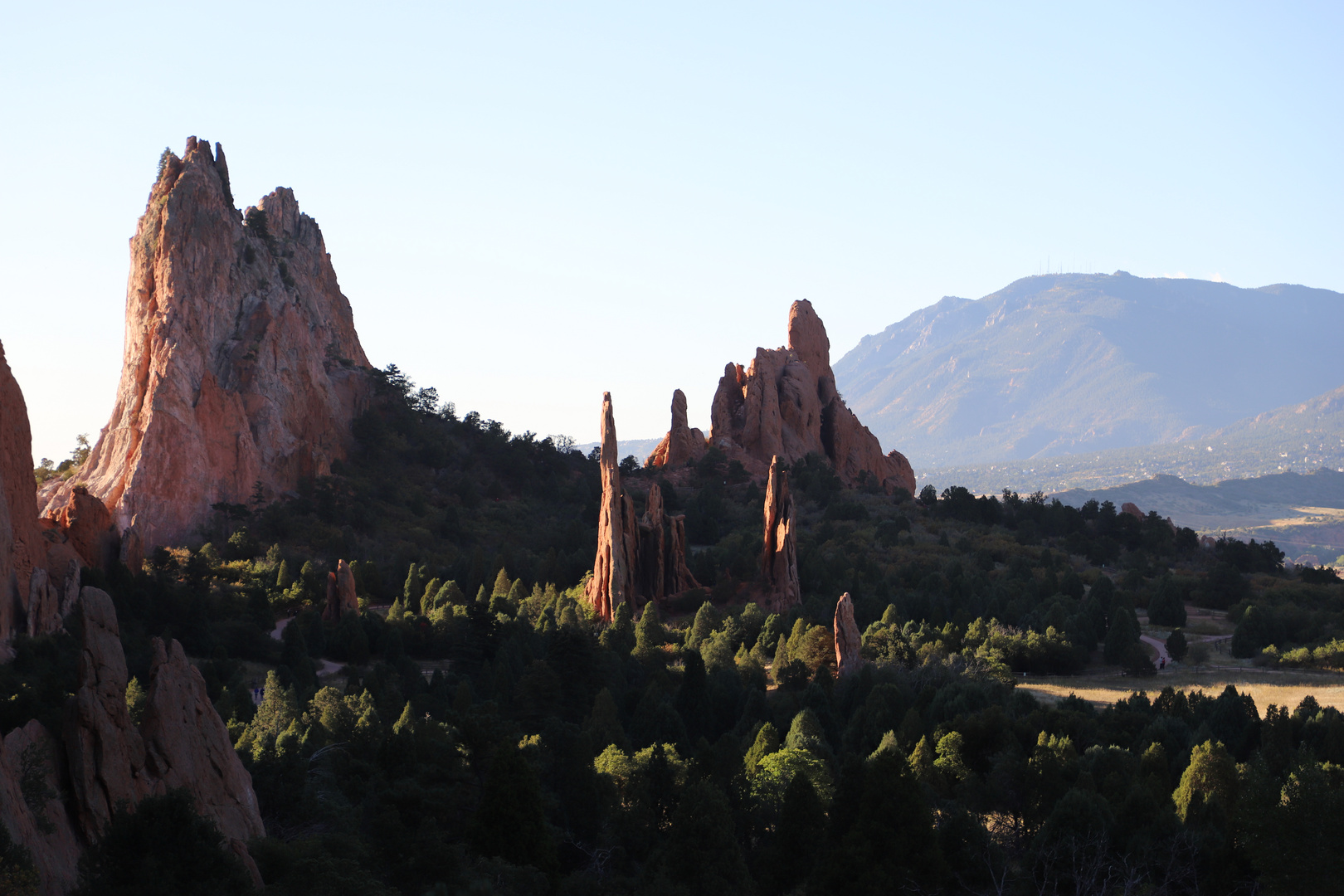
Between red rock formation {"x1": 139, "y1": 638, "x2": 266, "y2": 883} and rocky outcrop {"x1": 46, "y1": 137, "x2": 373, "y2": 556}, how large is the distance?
119ft

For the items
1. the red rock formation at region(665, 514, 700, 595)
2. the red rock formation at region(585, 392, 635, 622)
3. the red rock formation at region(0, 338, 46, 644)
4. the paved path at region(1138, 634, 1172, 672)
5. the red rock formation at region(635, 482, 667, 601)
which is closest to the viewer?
the red rock formation at region(0, 338, 46, 644)

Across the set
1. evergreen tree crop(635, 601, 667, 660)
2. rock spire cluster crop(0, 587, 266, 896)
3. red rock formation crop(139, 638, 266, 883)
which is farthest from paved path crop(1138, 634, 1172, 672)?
rock spire cluster crop(0, 587, 266, 896)

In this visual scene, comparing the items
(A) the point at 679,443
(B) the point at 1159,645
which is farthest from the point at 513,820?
(A) the point at 679,443

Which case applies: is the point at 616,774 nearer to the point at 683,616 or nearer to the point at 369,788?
the point at 369,788

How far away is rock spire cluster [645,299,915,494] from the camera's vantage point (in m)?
95.2

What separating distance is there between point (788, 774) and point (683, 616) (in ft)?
96.0

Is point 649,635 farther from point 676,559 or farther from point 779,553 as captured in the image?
point 676,559

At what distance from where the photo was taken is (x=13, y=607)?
40.0 meters

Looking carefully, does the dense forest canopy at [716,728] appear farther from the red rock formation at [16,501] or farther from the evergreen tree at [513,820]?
the red rock formation at [16,501]

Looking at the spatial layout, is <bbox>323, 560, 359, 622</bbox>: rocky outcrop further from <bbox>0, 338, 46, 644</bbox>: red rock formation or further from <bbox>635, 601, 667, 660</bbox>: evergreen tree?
<bbox>635, 601, 667, 660</bbox>: evergreen tree

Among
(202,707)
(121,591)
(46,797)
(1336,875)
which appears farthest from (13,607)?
(1336,875)

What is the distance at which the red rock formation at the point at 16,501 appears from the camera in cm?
3972

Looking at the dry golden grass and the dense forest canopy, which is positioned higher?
the dense forest canopy

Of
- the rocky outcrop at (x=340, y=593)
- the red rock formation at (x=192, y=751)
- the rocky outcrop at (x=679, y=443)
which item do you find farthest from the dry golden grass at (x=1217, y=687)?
the rocky outcrop at (x=679, y=443)
